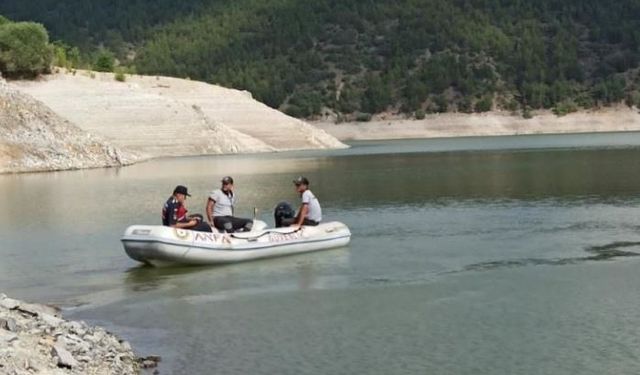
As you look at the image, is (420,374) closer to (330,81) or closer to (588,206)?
(588,206)

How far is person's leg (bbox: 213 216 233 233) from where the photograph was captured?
1063 inches

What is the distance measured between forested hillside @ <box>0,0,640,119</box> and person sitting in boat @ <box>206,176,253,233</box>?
13492 cm

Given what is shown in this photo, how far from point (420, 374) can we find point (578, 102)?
15181cm

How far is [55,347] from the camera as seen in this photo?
15.5m

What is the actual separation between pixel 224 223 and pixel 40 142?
48.8 meters

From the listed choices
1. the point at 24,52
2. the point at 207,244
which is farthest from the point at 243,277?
the point at 24,52

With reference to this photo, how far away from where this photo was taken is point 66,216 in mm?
38938

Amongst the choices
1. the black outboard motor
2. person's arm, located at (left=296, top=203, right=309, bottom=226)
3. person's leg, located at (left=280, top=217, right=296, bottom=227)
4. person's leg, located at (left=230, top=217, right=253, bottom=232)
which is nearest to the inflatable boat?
person's leg, located at (left=230, top=217, right=253, bottom=232)

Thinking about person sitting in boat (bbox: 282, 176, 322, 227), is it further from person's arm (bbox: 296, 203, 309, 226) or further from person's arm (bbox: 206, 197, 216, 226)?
person's arm (bbox: 206, 197, 216, 226)

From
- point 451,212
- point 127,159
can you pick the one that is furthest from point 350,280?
point 127,159

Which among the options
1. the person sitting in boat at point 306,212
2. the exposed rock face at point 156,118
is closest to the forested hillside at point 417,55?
the exposed rock face at point 156,118

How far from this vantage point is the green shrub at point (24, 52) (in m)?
97.8

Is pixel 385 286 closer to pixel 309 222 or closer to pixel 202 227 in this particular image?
pixel 202 227

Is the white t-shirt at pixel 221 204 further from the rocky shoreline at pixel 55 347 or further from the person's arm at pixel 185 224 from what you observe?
the rocky shoreline at pixel 55 347
